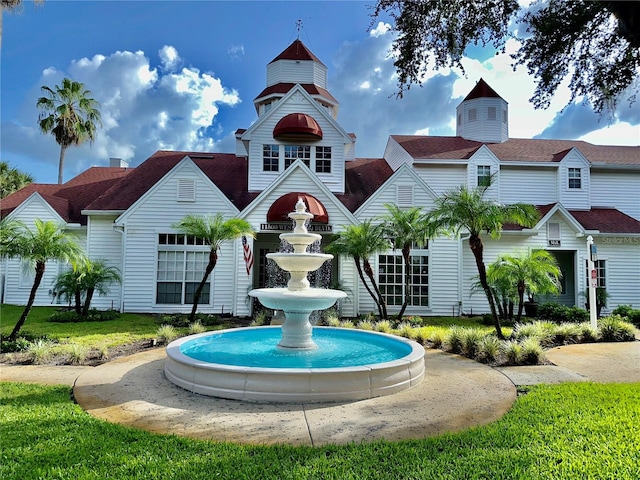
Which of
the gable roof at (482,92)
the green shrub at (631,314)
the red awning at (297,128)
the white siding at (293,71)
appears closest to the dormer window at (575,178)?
the gable roof at (482,92)

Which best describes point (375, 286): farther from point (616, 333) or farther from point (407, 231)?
point (616, 333)

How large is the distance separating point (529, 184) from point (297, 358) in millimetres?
21265

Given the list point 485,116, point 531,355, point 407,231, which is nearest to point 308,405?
point 531,355

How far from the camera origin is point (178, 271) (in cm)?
1888

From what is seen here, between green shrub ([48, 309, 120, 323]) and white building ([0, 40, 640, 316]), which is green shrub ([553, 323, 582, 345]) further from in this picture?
green shrub ([48, 309, 120, 323])

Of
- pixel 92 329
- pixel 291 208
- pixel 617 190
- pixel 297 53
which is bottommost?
pixel 92 329

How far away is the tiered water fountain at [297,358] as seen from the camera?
6277 mm

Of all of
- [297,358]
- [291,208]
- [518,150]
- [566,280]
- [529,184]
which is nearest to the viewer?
[297,358]

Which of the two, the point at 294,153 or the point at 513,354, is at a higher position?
the point at 294,153

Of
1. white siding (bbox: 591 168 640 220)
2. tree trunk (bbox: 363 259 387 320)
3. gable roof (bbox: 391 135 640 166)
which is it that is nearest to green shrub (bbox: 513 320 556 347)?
tree trunk (bbox: 363 259 387 320)

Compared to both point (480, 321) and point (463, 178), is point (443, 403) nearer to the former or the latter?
point (480, 321)

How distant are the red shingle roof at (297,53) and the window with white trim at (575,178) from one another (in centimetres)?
1745

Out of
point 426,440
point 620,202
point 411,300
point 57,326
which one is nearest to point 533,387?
point 426,440

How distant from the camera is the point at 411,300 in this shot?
1914 centimetres
